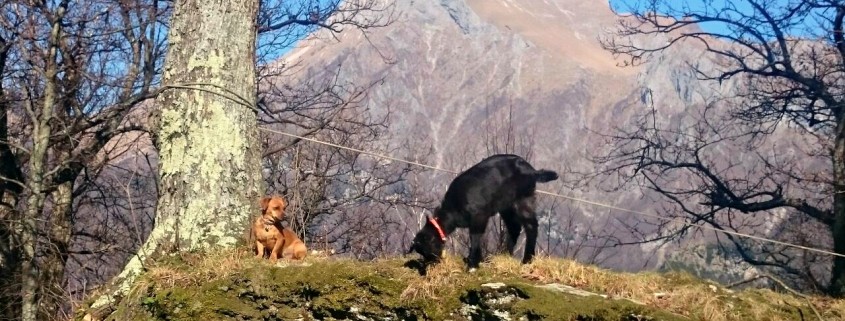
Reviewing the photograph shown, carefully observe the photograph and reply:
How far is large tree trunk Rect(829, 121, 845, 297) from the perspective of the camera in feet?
47.5

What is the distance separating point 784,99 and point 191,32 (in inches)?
552

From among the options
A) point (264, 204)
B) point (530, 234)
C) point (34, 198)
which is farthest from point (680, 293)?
point (34, 198)

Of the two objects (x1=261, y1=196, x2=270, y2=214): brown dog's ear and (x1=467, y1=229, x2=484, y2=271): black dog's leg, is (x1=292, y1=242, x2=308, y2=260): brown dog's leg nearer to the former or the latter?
(x1=261, y1=196, x2=270, y2=214): brown dog's ear

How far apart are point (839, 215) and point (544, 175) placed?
329 inches

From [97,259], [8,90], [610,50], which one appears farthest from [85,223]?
[610,50]

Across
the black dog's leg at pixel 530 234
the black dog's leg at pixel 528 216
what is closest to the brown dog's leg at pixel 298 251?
the black dog's leg at pixel 530 234

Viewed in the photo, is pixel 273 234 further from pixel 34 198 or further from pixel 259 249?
pixel 34 198

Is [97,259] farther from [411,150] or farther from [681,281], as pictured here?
[411,150]

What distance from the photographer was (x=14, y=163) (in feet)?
45.2

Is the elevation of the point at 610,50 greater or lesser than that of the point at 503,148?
greater

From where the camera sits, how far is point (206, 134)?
21.2ft

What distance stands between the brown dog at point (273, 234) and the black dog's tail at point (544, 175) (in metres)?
3.15

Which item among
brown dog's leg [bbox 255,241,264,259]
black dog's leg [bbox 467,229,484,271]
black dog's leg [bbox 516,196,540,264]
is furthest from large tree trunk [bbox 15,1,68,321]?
black dog's leg [bbox 516,196,540,264]

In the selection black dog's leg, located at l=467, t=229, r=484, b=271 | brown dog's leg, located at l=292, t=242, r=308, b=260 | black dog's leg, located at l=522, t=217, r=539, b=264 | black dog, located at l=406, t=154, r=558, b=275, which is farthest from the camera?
black dog's leg, located at l=522, t=217, r=539, b=264
